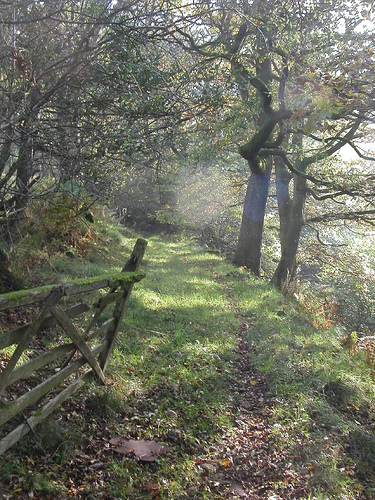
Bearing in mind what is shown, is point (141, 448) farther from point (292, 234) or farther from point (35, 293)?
point (292, 234)

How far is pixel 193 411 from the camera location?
16.9ft

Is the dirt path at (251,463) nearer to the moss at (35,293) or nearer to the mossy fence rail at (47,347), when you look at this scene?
the mossy fence rail at (47,347)

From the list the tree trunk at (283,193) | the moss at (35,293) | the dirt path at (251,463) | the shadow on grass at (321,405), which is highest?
the tree trunk at (283,193)

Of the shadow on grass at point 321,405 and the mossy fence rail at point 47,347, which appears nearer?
the mossy fence rail at point 47,347

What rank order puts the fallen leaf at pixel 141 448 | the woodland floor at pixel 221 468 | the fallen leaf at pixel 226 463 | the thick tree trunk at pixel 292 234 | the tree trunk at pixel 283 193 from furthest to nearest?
1. the tree trunk at pixel 283 193
2. the thick tree trunk at pixel 292 234
3. the fallen leaf at pixel 226 463
4. the fallen leaf at pixel 141 448
5. the woodland floor at pixel 221 468

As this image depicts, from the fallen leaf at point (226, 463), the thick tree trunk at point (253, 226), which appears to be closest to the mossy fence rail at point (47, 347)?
the fallen leaf at point (226, 463)

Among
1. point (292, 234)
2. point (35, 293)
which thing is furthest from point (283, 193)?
point (35, 293)

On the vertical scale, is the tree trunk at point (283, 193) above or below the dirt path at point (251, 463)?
above

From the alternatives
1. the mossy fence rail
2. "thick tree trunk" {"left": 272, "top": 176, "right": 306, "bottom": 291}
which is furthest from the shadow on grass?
"thick tree trunk" {"left": 272, "top": 176, "right": 306, "bottom": 291}

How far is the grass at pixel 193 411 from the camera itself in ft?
12.1

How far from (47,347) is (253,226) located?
12.3m

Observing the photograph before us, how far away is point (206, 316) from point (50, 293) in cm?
575

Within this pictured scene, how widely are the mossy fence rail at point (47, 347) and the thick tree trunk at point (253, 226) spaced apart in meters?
11.3

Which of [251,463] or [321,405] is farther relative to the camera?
[321,405]
